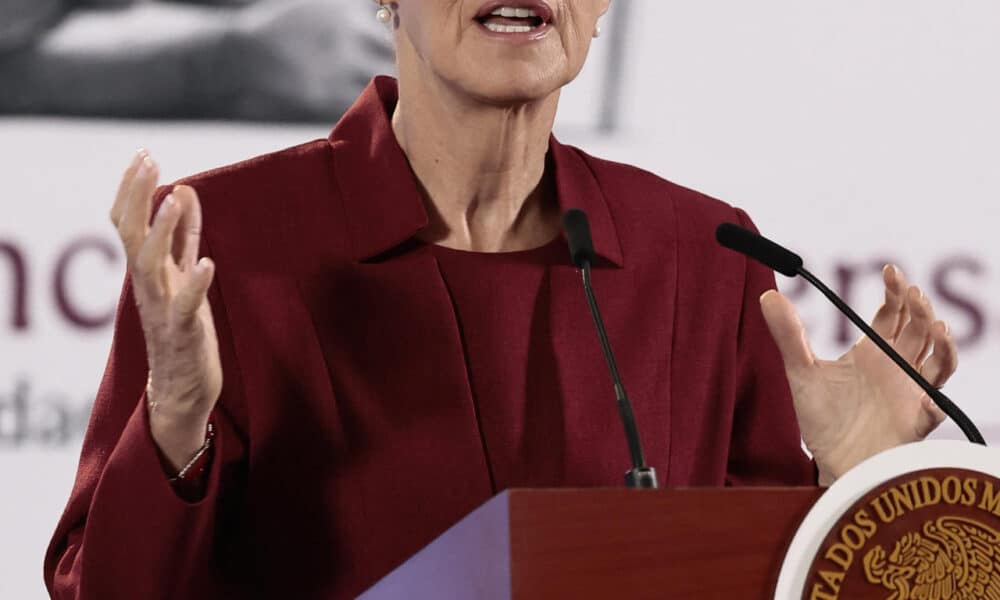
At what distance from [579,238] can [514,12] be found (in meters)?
0.48

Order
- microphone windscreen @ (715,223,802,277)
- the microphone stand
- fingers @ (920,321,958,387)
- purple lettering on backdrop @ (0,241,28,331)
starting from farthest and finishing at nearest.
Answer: purple lettering on backdrop @ (0,241,28,331) < fingers @ (920,321,958,387) < microphone windscreen @ (715,223,802,277) < the microphone stand

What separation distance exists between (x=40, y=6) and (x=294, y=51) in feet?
1.21

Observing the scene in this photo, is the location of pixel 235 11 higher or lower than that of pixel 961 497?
higher

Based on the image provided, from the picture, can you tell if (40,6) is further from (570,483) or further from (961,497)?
→ (961,497)

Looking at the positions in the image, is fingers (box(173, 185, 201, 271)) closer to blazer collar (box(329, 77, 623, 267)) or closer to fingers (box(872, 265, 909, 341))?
blazer collar (box(329, 77, 623, 267))

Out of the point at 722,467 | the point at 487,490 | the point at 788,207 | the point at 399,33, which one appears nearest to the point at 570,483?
the point at 487,490

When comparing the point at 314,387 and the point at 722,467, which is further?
the point at 722,467

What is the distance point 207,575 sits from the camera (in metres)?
1.60

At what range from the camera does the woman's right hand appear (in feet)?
4.27

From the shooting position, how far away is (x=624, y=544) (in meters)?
1.00

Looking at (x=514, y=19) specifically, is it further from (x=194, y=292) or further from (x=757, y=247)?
(x=194, y=292)

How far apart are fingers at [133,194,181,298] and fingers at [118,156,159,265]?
13 millimetres

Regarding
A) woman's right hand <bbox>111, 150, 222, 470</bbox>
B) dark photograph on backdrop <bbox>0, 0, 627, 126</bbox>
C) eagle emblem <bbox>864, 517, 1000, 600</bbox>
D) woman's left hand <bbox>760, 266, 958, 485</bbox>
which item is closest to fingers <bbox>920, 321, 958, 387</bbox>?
woman's left hand <bbox>760, 266, 958, 485</bbox>

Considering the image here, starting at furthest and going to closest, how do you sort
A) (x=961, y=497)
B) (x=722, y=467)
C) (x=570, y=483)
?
(x=722, y=467) < (x=570, y=483) < (x=961, y=497)
